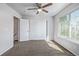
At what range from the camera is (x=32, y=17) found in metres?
9.41

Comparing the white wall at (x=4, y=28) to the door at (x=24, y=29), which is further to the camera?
the door at (x=24, y=29)

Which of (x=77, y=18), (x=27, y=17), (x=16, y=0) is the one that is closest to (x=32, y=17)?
(x=27, y=17)

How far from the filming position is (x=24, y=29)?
29.1 ft

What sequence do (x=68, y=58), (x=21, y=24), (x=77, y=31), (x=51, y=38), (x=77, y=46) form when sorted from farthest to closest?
(x=51, y=38) < (x=21, y=24) < (x=77, y=31) < (x=77, y=46) < (x=68, y=58)

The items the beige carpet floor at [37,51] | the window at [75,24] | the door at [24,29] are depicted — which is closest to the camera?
the window at [75,24]

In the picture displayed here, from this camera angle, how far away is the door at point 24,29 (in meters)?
8.66

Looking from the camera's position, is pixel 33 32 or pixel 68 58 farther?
pixel 33 32

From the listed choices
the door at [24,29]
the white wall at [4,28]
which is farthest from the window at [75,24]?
the door at [24,29]

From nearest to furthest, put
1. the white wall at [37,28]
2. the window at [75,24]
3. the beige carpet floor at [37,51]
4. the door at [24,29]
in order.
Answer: the window at [75,24] < the beige carpet floor at [37,51] < the door at [24,29] < the white wall at [37,28]

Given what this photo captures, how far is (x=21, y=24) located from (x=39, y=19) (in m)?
1.65

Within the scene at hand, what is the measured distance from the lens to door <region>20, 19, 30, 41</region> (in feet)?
28.4

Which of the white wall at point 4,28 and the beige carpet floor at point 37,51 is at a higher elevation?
the white wall at point 4,28

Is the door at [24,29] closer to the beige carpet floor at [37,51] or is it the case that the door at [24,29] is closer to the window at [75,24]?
the beige carpet floor at [37,51]

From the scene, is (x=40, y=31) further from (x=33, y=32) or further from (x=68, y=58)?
(x=68, y=58)
